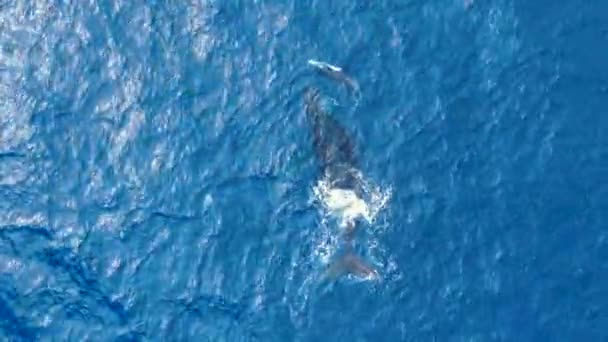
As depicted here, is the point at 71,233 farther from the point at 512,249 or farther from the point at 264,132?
the point at 512,249

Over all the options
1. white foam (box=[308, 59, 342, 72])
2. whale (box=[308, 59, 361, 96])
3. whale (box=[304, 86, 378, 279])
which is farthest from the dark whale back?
white foam (box=[308, 59, 342, 72])

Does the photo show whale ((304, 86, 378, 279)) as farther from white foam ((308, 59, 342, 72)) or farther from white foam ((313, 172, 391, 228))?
white foam ((308, 59, 342, 72))

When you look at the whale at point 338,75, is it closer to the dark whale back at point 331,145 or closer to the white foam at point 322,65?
the white foam at point 322,65

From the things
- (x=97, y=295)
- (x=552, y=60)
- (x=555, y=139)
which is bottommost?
(x=97, y=295)

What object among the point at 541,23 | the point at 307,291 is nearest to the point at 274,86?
the point at 307,291

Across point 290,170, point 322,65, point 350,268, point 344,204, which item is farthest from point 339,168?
point 322,65

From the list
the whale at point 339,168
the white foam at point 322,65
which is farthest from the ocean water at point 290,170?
the whale at point 339,168
